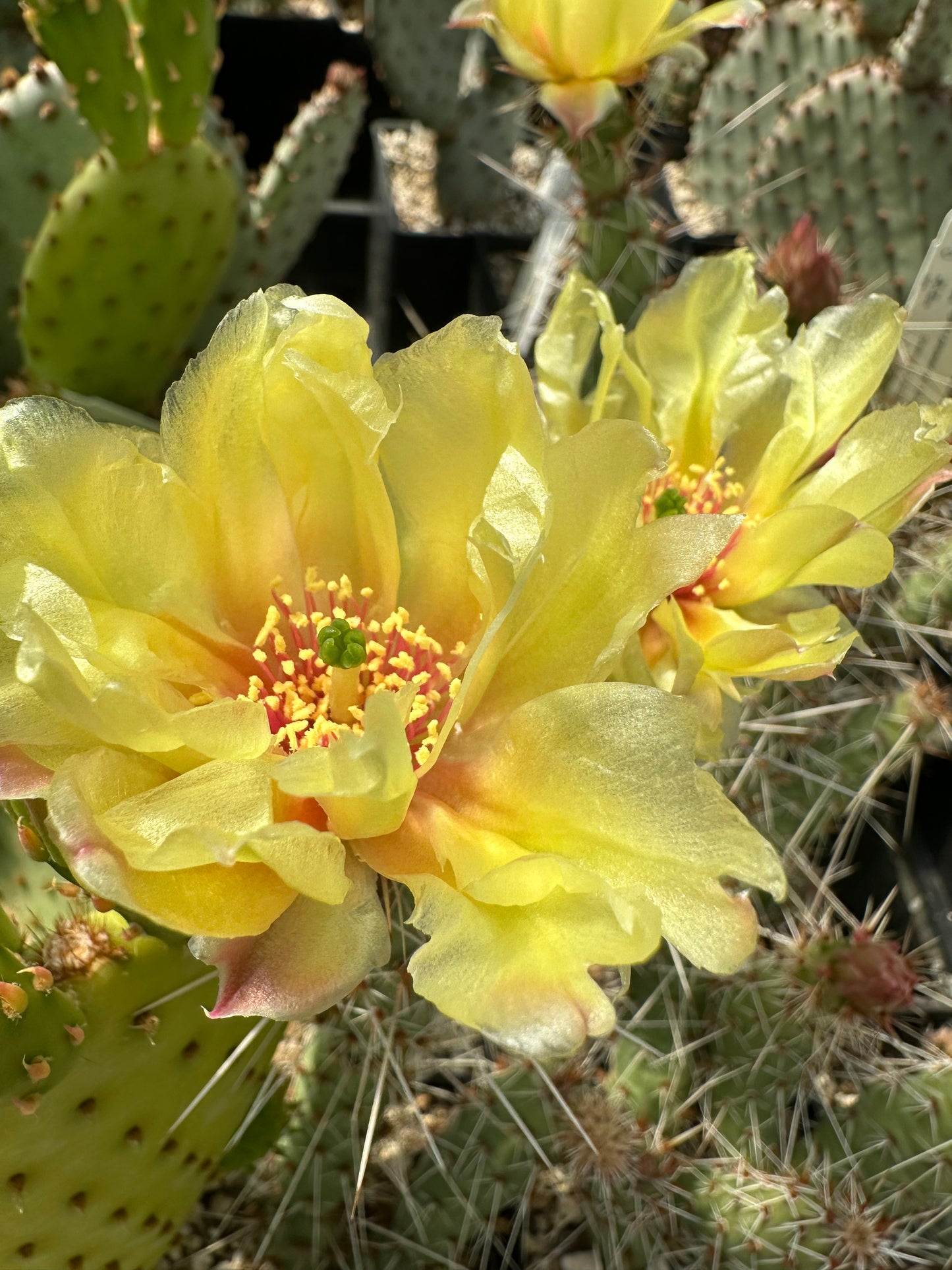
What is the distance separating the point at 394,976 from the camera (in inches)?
25.4

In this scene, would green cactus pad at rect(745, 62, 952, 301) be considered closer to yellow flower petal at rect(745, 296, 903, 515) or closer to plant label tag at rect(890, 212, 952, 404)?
plant label tag at rect(890, 212, 952, 404)

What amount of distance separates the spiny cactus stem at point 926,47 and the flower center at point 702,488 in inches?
39.6

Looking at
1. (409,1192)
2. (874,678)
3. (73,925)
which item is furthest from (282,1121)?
(874,678)

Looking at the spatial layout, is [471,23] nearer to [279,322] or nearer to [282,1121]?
[279,322]

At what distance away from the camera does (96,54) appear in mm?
1011

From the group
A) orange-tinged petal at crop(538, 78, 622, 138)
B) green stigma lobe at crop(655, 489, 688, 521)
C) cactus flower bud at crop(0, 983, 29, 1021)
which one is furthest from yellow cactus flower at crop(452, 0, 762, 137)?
cactus flower bud at crop(0, 983, 29, 1021)

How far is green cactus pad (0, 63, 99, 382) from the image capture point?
4.30 feet

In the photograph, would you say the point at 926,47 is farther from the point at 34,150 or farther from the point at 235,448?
the point at 235,448

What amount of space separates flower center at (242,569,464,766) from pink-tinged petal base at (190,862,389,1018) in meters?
0.09

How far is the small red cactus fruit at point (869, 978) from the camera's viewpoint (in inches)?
32.5

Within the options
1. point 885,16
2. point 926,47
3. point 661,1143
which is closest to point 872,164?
point 926,47

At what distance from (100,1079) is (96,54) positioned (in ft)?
2.98

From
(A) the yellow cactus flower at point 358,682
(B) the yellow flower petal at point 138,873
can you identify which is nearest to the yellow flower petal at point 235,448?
(A) the yellow cactus flower at point 358,682

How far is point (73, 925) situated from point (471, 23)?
68 cm
